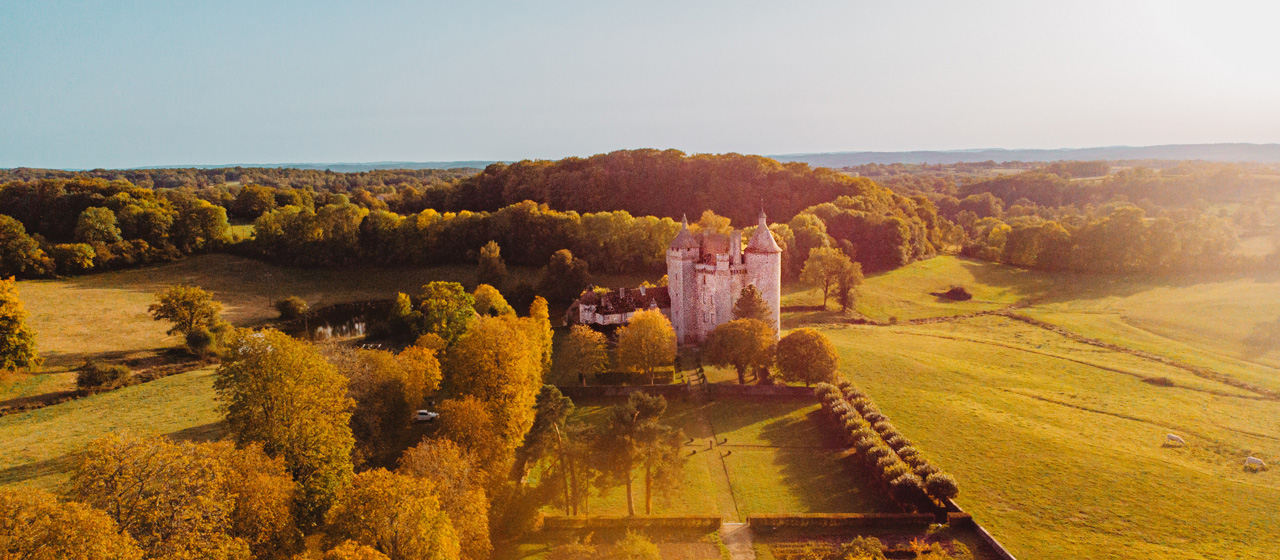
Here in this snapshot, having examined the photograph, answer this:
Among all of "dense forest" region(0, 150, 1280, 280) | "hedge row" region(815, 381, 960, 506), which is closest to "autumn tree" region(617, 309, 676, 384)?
"hedge row" region(815, 381, 960, 506)

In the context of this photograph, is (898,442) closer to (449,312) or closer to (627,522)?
(627,522)

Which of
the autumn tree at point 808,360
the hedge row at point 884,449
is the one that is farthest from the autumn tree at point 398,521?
the autumn tree at point 808,360

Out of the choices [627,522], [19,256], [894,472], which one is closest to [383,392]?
[627,522]

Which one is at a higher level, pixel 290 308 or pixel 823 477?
pixel 290 308

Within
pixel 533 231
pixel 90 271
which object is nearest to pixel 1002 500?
pixel 533 231

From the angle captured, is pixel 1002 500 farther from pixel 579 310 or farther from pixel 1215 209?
pixel 1215 209
